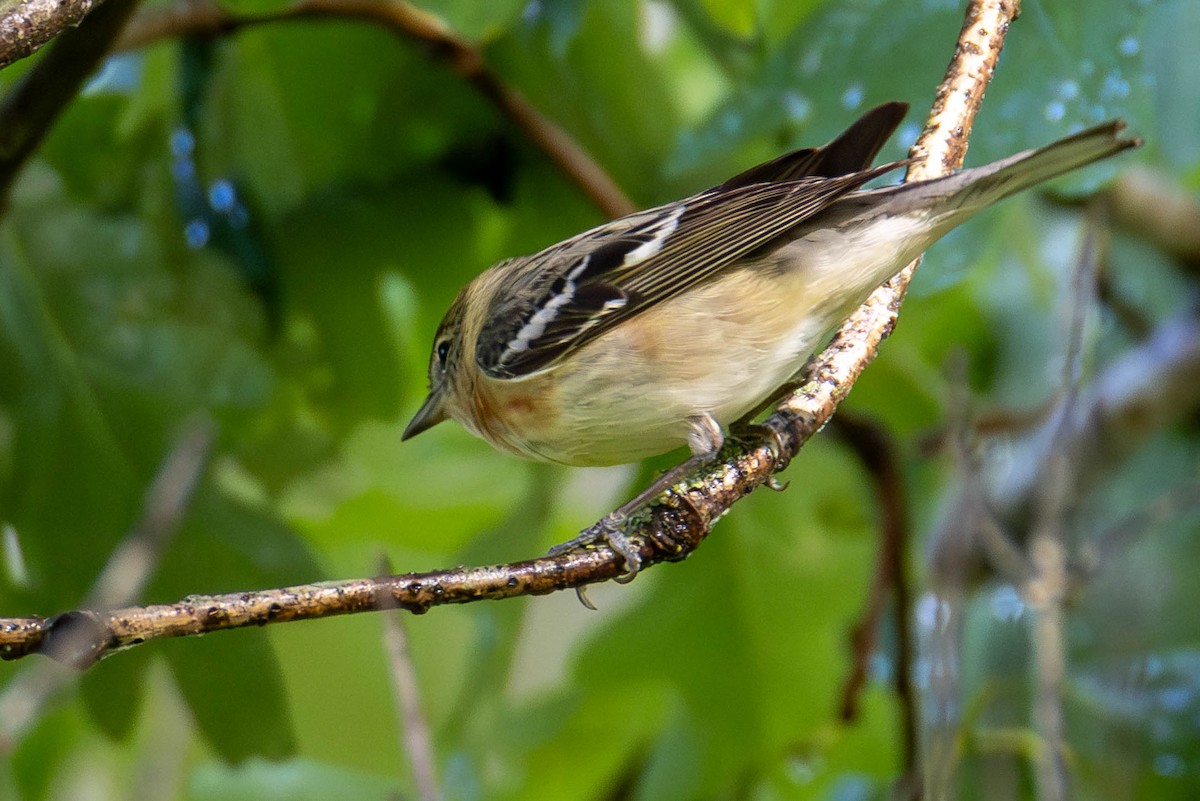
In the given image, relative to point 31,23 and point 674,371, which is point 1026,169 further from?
point 31,23

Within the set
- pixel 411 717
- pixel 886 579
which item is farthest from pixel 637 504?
pixel 886 579

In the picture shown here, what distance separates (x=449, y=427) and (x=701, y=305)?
1.73 metres

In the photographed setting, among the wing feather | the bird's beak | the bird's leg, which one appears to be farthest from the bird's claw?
the bird's beak

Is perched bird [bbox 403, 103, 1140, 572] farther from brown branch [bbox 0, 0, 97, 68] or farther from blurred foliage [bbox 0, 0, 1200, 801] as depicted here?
brown branch [bbox 0, 0, 97, 68]

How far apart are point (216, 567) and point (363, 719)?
27.4 inches

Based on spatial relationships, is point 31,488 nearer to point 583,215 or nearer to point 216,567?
point 216,567

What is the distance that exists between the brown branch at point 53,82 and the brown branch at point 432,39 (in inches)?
17.0

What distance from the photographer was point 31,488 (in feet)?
9.61

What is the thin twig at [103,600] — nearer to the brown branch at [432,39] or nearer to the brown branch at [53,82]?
the brown branch at [53,82]

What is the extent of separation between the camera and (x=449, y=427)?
13.2 feet

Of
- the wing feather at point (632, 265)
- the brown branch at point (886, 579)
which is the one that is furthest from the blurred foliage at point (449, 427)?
the wing feather at point (632, 265)

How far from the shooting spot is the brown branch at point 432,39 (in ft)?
9.77

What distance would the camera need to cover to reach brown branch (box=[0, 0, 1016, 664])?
137 cm

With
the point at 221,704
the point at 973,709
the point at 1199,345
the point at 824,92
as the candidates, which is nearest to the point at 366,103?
the point at 824,92
